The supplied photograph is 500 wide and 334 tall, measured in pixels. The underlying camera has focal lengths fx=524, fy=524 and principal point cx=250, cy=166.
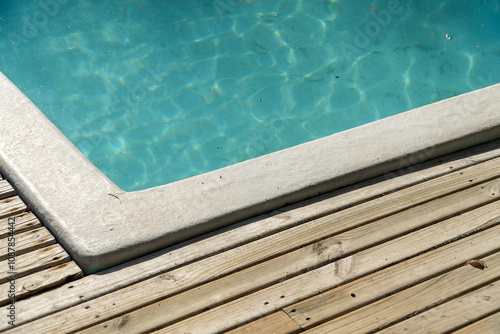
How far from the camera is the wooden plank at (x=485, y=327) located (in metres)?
1.86

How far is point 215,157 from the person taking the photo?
12.7 feet

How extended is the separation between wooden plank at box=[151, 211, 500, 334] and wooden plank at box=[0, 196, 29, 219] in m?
0.94

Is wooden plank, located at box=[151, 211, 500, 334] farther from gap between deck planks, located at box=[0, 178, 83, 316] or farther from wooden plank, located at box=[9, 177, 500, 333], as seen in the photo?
gap between deck planks, located at box=[0, 178, 83, 316]

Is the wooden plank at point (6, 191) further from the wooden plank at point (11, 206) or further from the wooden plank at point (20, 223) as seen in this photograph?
the wooden plank at point (20, 223)

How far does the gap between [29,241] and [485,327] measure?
180 cm

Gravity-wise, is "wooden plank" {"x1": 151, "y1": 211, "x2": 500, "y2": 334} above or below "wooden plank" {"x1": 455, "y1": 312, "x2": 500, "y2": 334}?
above

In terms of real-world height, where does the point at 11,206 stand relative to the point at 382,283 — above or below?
above

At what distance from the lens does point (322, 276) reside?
2064 millimetres

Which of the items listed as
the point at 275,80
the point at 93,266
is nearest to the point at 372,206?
the point at 93,266

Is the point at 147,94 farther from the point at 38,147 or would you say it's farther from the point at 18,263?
the point at 18,263

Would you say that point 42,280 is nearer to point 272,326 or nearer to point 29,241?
point 29,241

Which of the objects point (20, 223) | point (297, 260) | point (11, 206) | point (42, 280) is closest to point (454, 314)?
point (297, 260)

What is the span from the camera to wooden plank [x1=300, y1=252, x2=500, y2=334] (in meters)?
1.88

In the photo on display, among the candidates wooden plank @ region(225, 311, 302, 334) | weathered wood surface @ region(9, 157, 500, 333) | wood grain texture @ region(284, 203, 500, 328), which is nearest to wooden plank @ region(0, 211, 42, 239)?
weathered wood surface @ region(9, 157, 500, 333)
